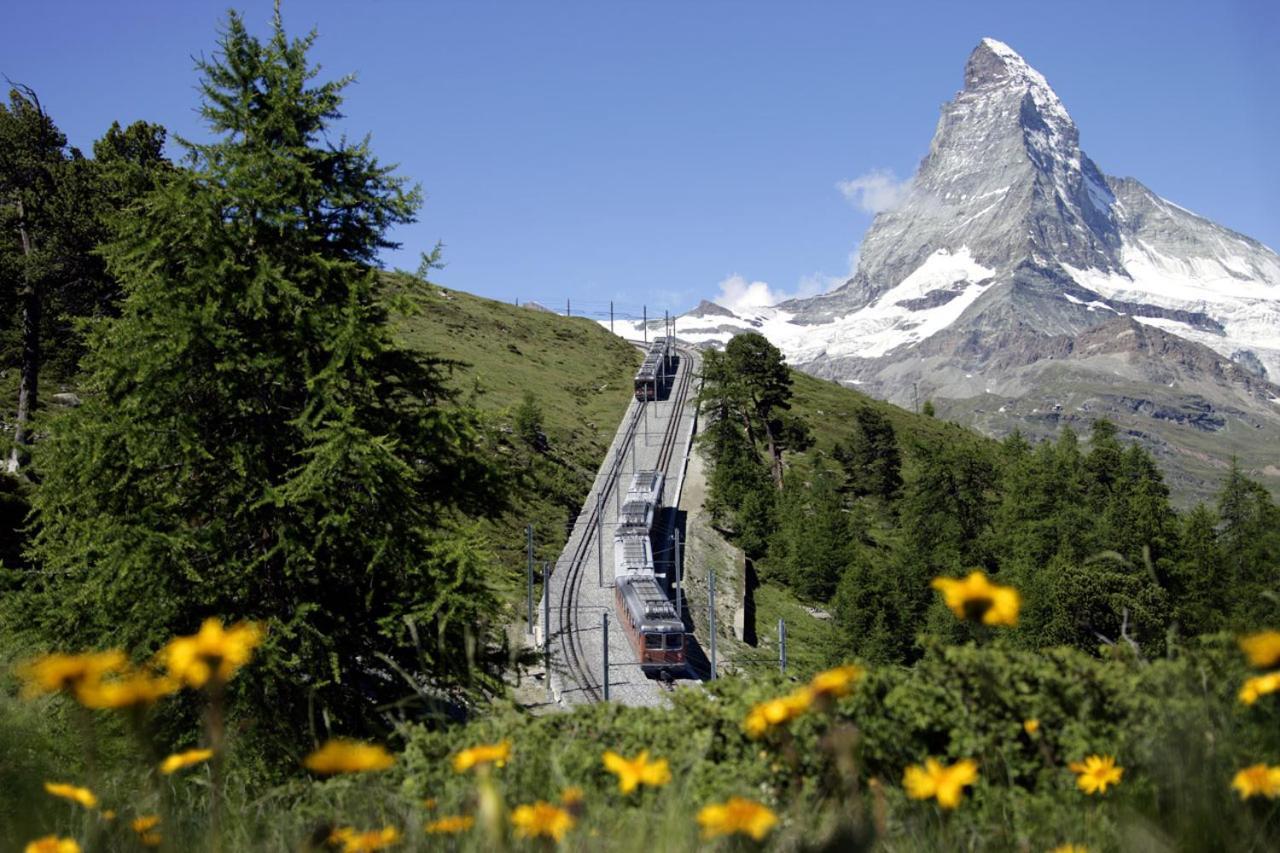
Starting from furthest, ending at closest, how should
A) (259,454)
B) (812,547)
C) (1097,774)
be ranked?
(812,547), (259,454), (1097,774)

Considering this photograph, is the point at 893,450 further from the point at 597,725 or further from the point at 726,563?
the point at 597,725

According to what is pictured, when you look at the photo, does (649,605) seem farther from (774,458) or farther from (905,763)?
(905,763)

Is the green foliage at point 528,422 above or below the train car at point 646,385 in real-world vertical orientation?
below

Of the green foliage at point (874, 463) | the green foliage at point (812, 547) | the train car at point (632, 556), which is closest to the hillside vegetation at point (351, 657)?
the train car at point (632, 556)

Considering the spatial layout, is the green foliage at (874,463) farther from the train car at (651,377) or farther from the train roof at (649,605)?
the train roof at (649,605)

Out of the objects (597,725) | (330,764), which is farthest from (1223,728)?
(330,764)

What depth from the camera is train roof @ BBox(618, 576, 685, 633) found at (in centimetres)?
4284

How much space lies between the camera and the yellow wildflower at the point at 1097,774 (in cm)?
413

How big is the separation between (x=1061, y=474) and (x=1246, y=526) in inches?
438

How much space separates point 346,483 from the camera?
11672mm

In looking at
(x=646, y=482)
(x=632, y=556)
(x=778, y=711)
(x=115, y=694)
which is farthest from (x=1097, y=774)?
(x=646, y=482)

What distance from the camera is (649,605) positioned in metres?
45.0

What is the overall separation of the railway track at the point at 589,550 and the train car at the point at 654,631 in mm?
2571

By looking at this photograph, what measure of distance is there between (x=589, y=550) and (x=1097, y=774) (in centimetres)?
5517
